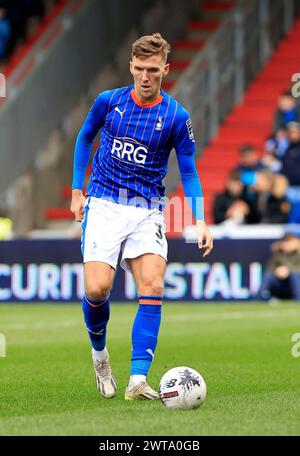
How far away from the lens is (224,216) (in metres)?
21.2

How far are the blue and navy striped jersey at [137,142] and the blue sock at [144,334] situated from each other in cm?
71

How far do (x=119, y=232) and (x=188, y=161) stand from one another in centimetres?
69

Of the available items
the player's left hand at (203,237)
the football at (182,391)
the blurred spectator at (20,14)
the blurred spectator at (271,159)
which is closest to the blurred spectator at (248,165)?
the blurred spectator at (271,159)

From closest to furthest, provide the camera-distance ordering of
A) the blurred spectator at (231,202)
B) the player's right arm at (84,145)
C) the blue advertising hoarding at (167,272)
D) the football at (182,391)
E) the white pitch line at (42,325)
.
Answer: the football at (182,391) < the player's right arm at (84,145) < the white pitch line at (42,325) < the blue advertising hoarding at (167,272) < the blurred spectator at (231,202)

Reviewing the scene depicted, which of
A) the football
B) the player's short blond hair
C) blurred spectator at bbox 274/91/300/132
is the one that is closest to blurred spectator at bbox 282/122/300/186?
blurred spectator at bbox 274/91/300/132

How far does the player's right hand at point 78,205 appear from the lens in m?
8.80

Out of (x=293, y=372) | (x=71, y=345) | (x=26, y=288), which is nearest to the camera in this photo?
(x=293, y=372)

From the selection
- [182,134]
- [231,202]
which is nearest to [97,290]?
[182,134]

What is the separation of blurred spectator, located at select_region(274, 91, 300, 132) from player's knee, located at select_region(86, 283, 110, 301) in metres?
14.5

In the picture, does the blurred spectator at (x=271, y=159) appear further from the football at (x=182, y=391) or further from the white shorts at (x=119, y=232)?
the football at (x=182, y=391)

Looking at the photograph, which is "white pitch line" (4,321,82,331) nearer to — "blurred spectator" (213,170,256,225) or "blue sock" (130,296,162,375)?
"blurred spectator" (213,170,256,225)

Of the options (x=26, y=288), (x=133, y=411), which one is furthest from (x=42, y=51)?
(x=133, y=411)

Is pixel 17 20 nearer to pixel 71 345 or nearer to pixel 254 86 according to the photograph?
pixel 254 86

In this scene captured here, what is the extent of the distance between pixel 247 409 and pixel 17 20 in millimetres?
21321
